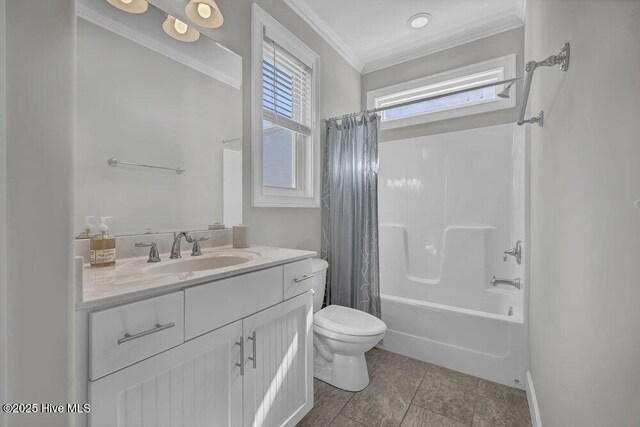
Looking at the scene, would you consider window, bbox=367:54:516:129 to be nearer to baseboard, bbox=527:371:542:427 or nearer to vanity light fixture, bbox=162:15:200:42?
vanity light fixture, bbox=162:15:200:42

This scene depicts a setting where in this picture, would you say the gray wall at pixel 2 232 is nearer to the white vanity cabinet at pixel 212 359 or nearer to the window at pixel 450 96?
the white vanity cabinet at pixel 212 359

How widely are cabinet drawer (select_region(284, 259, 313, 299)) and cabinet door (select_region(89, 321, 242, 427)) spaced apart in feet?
0.97

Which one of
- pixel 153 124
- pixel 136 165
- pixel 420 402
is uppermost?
pixel 153 124

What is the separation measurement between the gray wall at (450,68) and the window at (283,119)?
0.93 m

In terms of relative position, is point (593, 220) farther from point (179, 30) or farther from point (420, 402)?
point (179, 30)

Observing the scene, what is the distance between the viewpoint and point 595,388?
2.26ft

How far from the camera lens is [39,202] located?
1.76 ft

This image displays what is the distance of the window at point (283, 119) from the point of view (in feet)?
5.90

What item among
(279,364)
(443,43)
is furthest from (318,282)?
(443,43)

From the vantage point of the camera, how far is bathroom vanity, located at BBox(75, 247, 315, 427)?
2.29ft

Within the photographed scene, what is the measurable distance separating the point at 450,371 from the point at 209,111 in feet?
7.44

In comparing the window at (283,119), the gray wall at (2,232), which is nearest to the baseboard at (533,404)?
the window at (283,119)

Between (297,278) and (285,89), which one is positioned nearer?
(297,278)

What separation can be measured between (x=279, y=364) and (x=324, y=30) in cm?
250
